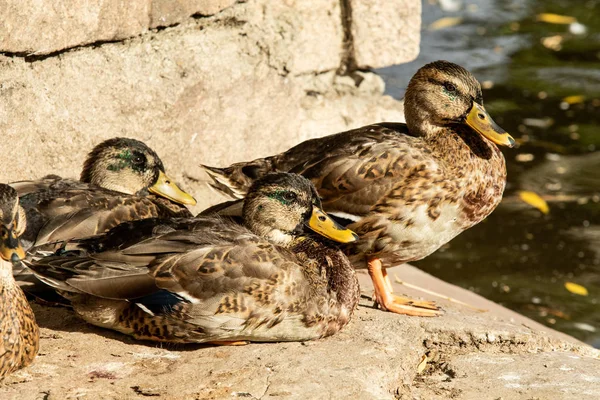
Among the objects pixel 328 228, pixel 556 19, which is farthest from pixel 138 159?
pixel 556 19

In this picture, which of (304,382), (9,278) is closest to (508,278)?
(304,382)

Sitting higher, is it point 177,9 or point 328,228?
point 177,9

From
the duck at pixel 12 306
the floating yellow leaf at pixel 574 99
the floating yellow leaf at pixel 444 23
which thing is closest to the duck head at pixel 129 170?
the duck at pixel 12 306

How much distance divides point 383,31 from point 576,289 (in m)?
1.90

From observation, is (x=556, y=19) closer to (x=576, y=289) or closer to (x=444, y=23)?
(x=444, y=23)

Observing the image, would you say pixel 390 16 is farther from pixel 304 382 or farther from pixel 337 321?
pixel 304 382

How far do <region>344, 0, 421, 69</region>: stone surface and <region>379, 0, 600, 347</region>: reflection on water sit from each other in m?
1.35

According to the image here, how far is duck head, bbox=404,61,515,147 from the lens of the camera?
212 inches

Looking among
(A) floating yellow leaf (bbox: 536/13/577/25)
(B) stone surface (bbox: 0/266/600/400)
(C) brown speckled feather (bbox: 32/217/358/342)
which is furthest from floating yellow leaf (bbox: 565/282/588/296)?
(A) floating yellow leaf (bbox: 536/13/577/25)

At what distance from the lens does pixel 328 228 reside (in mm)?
4922

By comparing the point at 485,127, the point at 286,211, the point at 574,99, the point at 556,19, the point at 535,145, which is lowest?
the point at 535,145

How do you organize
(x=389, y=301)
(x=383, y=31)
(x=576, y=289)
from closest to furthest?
(x=389, y=301), (x=383, y=31), (x=576, y=289)

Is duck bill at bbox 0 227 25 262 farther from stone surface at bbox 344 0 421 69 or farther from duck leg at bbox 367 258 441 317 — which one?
stone surface at bbox 344 0 421 69

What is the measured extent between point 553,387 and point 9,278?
2.17 metres
